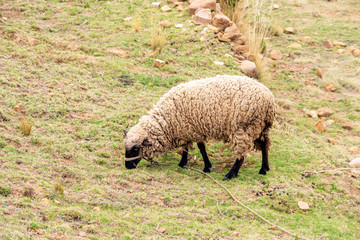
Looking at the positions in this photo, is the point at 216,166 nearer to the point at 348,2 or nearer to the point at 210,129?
the point at 210,129

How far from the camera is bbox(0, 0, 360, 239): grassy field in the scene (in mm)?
4875

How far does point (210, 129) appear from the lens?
651cm

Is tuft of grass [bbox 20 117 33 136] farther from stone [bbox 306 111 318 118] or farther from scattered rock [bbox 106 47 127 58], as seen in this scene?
stone [bbox 306 111 318 118]

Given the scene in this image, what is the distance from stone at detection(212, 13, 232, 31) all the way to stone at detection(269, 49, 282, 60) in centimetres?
164

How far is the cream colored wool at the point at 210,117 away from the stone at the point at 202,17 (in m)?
5.11

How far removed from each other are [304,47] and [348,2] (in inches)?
208

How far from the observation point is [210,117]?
21.2 feet

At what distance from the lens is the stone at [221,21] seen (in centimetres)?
1113

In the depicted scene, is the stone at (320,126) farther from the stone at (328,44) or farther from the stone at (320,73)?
the stone at (328,44)

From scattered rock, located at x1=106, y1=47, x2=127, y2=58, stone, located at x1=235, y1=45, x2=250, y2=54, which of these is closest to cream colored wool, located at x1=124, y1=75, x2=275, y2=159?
scattered rock, located at x1=106, y1=47, x2=127, y2=58

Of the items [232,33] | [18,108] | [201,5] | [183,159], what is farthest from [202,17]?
[18,108]

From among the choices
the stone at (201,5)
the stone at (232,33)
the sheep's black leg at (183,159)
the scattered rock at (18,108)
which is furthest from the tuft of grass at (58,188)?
the stone at (201,5)

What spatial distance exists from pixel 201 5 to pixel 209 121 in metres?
6.54

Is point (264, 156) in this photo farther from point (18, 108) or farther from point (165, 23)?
point (165, 23)
